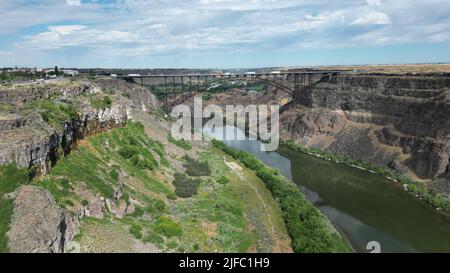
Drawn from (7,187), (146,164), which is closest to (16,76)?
(146,164)

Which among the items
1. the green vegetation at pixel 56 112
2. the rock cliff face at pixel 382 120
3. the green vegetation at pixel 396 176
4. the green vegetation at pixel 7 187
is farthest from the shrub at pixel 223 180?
the rock cliff face at pixel 382 120

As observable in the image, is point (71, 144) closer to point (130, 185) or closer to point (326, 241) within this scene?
point (130, 185)

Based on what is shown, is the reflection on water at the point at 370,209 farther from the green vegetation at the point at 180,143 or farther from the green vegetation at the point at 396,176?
the green vegetation at the point at 180,143

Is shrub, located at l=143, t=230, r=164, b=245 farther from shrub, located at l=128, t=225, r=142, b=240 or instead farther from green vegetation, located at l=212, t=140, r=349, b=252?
green vegetation, located at l=212, t=140, r=349, b=252

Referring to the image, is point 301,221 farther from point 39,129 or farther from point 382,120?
point 382,120

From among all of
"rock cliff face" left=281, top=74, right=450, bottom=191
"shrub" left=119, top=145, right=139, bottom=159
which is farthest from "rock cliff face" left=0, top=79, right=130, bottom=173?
"rock cliff face" left=281, top=74, right=450, bottom=191
